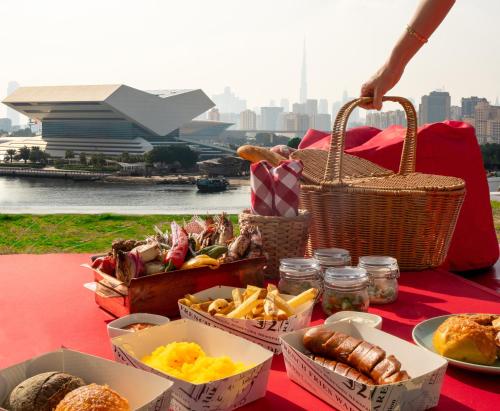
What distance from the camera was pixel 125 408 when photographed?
77 cm

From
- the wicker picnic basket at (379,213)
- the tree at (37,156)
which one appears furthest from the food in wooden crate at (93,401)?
the tree at (37,156)

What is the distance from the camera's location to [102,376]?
885 millimetres

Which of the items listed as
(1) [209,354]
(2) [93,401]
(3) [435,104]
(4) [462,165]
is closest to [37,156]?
(3) [435,104]

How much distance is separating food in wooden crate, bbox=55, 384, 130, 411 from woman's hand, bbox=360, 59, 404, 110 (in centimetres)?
126

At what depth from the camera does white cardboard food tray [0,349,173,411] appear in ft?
2.69

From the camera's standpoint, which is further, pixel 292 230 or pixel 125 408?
pixel 292 230

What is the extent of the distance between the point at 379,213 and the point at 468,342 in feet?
2.53

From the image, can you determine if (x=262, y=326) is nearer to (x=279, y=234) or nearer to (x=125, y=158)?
(x=279, y=234)

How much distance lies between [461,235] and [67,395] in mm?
1937

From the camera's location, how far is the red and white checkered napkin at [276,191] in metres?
1.66

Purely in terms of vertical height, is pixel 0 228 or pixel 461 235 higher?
pixel 461 235

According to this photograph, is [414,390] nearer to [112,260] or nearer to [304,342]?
[304,342]

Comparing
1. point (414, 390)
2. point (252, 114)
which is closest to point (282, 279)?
point (414, 390)

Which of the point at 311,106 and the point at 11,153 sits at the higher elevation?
the point at 311,106
